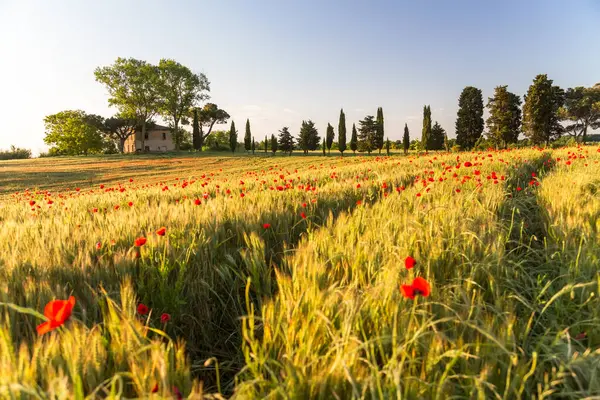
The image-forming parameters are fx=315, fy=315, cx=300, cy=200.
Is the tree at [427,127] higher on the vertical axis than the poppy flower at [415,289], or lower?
higher

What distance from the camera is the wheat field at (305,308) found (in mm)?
1055

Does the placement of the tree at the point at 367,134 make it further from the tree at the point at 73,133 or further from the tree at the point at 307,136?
the tree at the point at 73,133

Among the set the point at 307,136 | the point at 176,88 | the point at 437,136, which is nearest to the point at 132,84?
the point at 176,88

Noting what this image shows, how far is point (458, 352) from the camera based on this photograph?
3.37 ft

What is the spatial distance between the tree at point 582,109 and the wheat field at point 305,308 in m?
78.3

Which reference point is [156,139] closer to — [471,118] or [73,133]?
[73,133]

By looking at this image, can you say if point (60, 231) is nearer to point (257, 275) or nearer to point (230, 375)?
point (257, 275)

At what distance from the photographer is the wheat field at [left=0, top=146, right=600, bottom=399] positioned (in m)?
1.05

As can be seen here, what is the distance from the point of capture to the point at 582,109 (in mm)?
62594

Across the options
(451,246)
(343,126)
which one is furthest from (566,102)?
(451,246)

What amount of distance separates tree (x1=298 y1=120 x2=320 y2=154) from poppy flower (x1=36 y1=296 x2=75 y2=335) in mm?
62920

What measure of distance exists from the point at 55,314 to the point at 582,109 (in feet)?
282

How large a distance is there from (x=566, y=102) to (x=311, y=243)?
85.7 meters

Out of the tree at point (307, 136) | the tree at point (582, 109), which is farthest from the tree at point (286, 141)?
the tree at point (582, 109)
